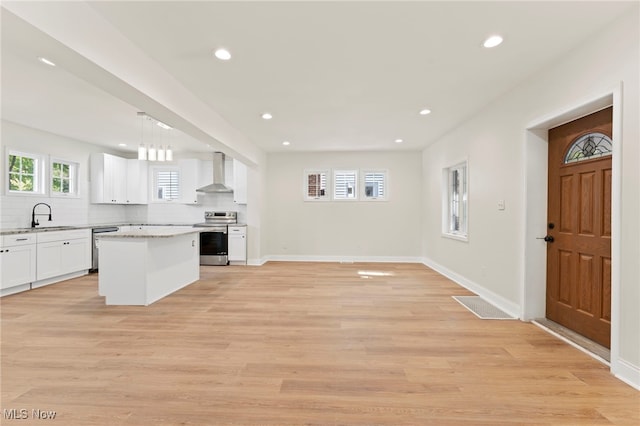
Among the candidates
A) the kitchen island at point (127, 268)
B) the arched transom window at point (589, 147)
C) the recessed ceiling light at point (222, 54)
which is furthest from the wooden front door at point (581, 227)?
the kitchen island at point (127, 268)

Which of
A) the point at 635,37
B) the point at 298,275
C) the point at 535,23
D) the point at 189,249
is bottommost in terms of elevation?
the point at 298,275

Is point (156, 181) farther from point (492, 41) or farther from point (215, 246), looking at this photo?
point (492, 41)

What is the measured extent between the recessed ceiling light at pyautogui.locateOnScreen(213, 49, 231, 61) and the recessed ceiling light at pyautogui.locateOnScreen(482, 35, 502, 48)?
2299mm

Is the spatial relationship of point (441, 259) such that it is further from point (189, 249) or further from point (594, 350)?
point (189, 249)

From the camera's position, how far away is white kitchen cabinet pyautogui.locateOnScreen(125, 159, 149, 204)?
7.00 meters

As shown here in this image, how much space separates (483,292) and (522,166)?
188 cm

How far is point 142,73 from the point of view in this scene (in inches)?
106

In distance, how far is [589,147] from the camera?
2.74m

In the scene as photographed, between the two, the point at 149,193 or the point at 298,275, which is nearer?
the point at 298,275

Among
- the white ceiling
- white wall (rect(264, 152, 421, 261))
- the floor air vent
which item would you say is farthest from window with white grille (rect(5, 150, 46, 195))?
the floor air vent

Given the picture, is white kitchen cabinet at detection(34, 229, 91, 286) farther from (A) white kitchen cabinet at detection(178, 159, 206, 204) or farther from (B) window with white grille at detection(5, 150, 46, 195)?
(A) white kitchen cabinet at detection(178, 159, 206, 204)

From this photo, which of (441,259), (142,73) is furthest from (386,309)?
(142,73)

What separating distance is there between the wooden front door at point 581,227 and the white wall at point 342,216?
3998mm

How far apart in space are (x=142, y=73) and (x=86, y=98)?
1819 millimetres
